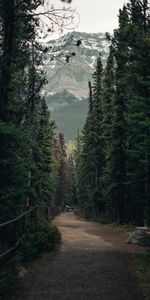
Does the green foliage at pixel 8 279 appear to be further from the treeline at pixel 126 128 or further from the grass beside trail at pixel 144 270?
the treeline at pixel 126 128

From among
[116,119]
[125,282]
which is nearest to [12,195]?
[125,282]

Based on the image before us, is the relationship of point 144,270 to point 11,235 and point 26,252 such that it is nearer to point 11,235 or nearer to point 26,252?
point 26,252

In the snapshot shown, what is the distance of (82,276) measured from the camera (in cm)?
1251

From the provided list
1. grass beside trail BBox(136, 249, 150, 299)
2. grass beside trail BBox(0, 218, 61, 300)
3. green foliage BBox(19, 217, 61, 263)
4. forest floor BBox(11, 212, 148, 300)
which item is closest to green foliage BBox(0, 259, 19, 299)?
grass beside trail BBox(0, 218, 61, 300)

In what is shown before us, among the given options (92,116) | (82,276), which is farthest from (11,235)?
(92,116)

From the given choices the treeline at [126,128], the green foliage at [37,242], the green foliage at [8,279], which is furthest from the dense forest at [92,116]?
the green foliage at [8,279]

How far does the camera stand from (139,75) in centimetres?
2383

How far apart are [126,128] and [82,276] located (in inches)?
930

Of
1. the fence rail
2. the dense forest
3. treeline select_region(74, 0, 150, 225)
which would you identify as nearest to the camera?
the fence rail

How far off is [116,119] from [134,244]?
16.4m

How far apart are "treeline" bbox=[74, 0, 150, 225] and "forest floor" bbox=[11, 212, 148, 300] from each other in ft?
18.2

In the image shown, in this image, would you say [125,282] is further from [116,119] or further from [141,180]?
[116,119]

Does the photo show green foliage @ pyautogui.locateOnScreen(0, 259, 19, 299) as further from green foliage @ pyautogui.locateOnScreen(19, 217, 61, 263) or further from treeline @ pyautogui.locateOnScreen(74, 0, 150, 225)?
treeline @ pyautogui.locateOnScreen(74, 0, 150, 225)

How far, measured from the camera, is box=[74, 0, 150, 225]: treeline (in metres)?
23.4
